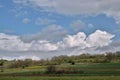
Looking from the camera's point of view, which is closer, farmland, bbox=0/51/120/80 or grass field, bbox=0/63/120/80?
grass field, bbox=0/63/120/80

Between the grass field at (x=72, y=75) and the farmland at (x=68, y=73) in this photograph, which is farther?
the farmland at (x=68, y=73)

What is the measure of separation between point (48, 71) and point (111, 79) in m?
53.7

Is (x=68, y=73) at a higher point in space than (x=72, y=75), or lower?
higher

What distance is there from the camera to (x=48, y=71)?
131625 mm

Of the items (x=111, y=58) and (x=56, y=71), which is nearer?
(x=56, y=71)

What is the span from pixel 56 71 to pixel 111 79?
51263 millimetres

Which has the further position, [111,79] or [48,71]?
[48,71]

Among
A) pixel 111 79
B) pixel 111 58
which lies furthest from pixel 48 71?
pixel 111 58

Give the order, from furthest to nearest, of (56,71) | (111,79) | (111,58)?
(111,58) < (56,71) < (111,79)

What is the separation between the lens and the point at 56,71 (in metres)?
130

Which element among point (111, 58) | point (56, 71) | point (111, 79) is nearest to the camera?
point (111, 79)

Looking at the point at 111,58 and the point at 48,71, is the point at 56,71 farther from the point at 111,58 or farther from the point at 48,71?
the point at 111,58

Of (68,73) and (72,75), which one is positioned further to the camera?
(68,73)

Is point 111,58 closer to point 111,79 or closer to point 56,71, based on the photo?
point 56,71
